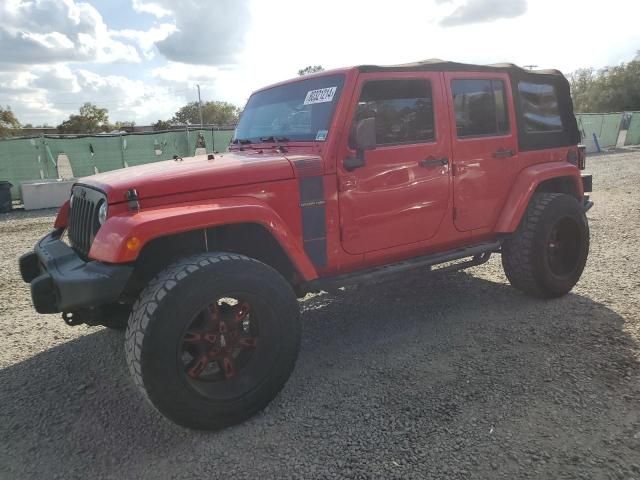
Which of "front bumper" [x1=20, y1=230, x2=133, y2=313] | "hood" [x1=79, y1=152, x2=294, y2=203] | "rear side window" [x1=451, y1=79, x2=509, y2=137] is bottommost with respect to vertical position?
"front bumper" [x1=20, y1=230, x2=133, y2=313]

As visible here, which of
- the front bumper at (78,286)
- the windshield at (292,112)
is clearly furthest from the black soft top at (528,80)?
the front bumper at (78,286)

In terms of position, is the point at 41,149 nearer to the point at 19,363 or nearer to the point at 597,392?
the point at 19,363

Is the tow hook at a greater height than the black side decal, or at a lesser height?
lesser

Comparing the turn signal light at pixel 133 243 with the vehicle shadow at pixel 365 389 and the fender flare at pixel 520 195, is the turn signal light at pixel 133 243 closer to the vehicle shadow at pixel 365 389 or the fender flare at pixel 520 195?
the vehicle shadow at pixel 365 389

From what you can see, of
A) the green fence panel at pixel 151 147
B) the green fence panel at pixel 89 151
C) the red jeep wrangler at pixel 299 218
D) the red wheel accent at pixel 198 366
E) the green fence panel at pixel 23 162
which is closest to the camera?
the red jeep wrangler at pixel 299 218

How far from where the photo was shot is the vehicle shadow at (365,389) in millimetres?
2576

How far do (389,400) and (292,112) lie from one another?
2147mm

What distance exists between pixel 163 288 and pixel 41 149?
40.0 ft

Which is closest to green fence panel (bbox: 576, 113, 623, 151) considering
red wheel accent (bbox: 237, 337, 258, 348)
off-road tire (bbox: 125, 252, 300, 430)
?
off-road tire (bbox: 125, 252, 300, 430)

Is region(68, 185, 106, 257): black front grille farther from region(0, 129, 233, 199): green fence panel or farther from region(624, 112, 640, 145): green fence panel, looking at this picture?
region(624, 112, 640, 145): green fence panel

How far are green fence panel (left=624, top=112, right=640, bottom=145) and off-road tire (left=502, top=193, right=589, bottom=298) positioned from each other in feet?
85.7

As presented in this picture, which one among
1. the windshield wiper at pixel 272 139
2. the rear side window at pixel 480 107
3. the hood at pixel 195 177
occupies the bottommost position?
the hood at pixel 195 177

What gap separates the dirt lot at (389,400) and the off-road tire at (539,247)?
0.57ft

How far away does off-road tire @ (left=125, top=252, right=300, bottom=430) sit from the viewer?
8.07 feet
